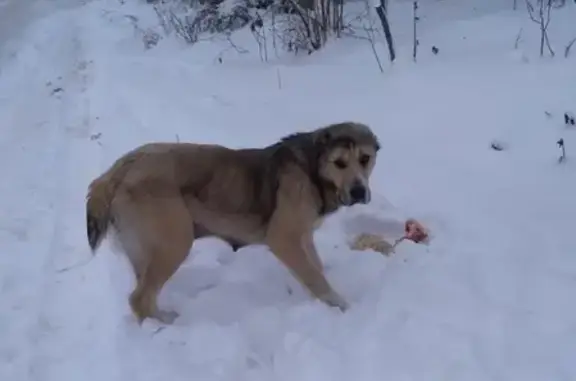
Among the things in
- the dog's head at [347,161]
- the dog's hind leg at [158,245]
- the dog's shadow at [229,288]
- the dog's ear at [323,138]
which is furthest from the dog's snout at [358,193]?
the dog's hind leg at [158,245]

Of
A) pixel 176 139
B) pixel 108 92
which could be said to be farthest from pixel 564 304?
pixel 108 92

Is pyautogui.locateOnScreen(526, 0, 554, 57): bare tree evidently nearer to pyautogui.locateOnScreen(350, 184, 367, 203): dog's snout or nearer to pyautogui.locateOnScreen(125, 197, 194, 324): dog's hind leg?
pyautogui.locateOnScreen(350, 184, 367, 203): dog's snout

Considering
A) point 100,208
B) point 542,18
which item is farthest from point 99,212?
point 542,18

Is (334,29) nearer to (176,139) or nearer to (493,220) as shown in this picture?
(176,139)

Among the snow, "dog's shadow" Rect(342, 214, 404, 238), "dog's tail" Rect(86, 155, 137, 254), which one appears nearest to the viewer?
the snow

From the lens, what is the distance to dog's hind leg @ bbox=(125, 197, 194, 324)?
4648mm

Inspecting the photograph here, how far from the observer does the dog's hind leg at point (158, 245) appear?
4.65 metres

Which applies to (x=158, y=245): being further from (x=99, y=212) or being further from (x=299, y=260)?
(x=299, y=260)

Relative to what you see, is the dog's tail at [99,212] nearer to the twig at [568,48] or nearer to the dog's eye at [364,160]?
the dog's eye at [364,160]

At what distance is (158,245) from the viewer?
471 cm

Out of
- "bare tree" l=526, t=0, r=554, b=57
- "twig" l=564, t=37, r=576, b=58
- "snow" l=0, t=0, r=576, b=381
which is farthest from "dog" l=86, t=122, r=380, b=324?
"bare tree" l=526, t=0, r=554, b=57

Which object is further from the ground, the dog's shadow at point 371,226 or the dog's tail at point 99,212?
the dog's tail at point 99,212

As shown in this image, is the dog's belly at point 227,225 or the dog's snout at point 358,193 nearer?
the dog's snout at point 358,193

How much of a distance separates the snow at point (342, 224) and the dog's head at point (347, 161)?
2.24ft
